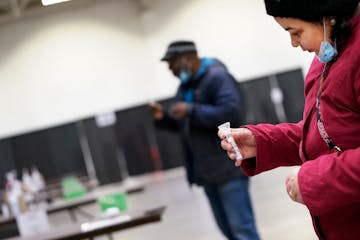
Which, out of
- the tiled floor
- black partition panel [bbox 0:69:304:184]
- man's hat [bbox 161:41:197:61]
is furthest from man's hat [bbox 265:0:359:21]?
black partition panel [bbox 0:69:304:184]

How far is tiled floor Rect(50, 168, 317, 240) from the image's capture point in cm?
577

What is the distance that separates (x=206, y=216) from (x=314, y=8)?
6.16 meters

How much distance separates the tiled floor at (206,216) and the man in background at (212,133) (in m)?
1.74

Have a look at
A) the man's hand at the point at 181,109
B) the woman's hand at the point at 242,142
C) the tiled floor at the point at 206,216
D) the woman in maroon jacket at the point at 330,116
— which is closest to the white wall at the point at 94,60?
the tiled floor at the point at 206,216

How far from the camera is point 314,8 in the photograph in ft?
4.84

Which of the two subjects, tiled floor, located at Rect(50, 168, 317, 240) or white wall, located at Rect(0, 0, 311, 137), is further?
white wall, located at Rect(0, 0, 311, 137)

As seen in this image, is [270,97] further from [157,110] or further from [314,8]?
[314,8]

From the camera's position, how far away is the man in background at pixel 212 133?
353 centimetres

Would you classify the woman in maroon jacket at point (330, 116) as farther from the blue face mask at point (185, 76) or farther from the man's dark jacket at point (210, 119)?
the blue face mask at point (185, 76)

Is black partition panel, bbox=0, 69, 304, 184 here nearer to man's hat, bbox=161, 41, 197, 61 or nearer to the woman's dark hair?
man's hat, bbox=161, 41, 197, 61

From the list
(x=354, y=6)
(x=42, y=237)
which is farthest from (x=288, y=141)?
(x=42, y=237)

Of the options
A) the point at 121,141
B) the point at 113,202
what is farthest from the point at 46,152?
the point at 113,202

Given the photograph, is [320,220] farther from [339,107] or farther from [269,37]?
[269,37]

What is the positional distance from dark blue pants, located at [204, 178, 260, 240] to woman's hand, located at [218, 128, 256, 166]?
5.42ft
